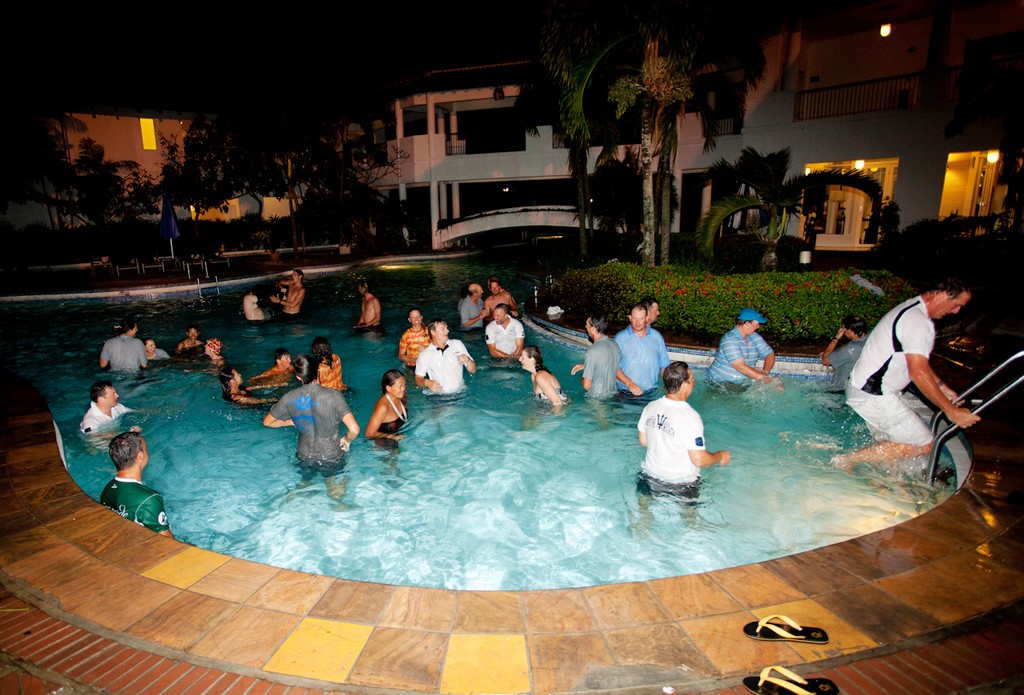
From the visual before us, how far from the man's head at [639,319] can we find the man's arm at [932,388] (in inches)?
126

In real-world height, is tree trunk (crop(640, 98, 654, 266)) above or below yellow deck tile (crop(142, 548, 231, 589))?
above

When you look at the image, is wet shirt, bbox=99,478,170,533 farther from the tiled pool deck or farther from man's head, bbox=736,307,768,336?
man's head, bbox=736,307,768,336

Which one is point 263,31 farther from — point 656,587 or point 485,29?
point 656,587

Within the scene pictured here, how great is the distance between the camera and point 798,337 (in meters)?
10.1

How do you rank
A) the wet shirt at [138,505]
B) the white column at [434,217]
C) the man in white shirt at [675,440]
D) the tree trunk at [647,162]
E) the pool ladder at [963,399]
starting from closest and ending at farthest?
the pool ladder at [963,399]
the wet shirt at [138,505]
the man in white shirt at [675,440]
the tree trunk at [647,162]
the white column at [434,217]

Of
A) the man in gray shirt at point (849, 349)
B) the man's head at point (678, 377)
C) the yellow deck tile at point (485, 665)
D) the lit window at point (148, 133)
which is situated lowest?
the yellow deck tile at point (485, 665)

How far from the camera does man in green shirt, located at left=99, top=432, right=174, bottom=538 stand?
4613 millimetres

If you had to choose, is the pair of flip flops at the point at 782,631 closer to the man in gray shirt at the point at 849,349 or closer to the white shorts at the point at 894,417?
the white shorts at the point at 894,417

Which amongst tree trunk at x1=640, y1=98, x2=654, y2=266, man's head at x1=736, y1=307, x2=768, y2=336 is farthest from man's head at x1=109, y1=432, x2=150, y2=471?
tree trunk at x1=640, y1=98, x2=654, y2=266

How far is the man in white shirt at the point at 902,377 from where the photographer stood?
15.8ft

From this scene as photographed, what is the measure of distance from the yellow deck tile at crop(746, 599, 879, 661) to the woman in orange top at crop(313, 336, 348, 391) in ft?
20.2

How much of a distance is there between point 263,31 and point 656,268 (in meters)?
37.5

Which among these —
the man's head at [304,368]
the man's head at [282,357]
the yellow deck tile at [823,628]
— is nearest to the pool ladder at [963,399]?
the yellow deck tile at [823,628]

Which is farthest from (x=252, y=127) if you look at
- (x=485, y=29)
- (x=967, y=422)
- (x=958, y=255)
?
(x=967, y=422)
